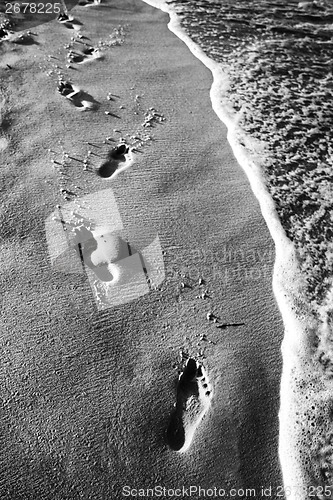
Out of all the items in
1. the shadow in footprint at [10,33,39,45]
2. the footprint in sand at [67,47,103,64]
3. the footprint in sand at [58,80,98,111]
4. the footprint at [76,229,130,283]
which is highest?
the shadow in footprint at [10,33,39,45]

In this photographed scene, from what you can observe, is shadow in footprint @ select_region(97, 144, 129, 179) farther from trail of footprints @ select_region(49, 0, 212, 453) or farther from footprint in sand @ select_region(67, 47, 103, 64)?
footprint in sand @ select_region(67, 47, 103, 64)

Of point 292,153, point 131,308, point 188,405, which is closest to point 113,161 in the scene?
point 131,308

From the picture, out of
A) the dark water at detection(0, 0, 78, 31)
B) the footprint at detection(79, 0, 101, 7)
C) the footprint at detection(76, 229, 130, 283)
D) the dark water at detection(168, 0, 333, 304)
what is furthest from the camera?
the footprint at detection(79, 0, 101, 7)

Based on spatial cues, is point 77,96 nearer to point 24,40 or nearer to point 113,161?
point 113,161

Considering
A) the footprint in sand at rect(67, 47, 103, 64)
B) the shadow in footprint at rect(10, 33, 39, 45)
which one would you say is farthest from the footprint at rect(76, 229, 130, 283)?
the shadow in footprint at rect(10, 33, 39, 45)

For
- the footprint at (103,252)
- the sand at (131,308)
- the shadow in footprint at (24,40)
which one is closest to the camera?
the sand at (131,308)

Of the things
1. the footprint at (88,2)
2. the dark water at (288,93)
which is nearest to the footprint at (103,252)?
the dark water at (288,93)

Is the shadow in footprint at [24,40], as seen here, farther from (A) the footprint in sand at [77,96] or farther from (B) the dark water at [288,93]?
(B) the dark water at [288,93]
